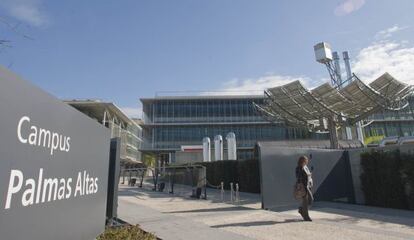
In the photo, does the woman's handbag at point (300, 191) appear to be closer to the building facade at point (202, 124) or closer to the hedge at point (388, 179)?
the hedge at point (388, 179)

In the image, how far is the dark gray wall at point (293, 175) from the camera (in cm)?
1144

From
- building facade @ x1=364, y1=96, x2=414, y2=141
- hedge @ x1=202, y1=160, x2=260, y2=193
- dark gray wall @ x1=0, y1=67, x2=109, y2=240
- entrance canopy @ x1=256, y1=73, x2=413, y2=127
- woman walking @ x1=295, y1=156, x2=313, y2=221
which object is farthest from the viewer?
building facade @ x1=364, y1=96, x2=414, y2=141

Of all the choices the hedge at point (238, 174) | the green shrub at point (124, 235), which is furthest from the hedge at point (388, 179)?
→ the green shrub at point (124, 235)

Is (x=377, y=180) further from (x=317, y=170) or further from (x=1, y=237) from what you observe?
(x=1, y=237)

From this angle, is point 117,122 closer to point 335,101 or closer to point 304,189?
point 335,101

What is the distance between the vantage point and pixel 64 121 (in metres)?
3.23

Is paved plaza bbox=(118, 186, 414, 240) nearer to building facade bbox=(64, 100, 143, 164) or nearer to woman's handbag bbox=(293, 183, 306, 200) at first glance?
woman's handbag bbox=(293, 183, 306, 200)

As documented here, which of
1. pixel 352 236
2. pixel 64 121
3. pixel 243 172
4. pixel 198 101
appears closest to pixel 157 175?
pixel 243 172

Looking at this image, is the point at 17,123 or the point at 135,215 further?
the point at 135,215

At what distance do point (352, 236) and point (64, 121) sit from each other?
6027 millimetres

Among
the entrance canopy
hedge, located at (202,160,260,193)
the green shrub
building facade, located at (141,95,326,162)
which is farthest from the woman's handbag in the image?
building facade, located at (141,95,326,162)

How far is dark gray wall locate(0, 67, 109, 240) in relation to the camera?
2244mm

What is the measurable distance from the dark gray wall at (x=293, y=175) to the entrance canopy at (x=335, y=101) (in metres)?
13.3

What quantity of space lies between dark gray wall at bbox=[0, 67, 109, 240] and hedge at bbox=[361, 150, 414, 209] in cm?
1039
